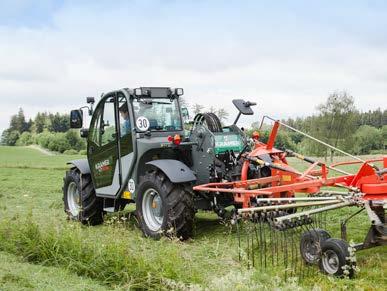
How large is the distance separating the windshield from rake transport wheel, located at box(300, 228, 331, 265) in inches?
143

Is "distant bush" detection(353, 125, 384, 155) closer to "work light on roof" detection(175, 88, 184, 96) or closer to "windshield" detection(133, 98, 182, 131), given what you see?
"work light on roof" detection(175, 88, 184, 96)

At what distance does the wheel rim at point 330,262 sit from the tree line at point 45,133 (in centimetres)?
5173

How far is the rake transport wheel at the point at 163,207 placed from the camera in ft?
24.7

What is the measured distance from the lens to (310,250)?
589cm

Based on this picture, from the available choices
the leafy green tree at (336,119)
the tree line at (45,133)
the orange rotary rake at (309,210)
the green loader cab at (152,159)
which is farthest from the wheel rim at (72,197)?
the tree line at (45,133)

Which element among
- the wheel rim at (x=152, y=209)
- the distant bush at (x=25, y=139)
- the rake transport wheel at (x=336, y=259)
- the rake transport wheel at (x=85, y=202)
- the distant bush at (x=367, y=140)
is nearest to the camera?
the rake transport wheel at (x=336, y=259)

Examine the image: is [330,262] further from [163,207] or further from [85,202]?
[85,202]

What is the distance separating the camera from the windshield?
873 centimetres

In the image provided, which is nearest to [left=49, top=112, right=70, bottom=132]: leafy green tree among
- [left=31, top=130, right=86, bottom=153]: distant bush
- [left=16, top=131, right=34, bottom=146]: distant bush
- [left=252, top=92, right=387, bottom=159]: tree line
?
[left=16, top=131, right=34, bottom=146]: distant bush

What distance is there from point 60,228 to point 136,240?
42.0 inches

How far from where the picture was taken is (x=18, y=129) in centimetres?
9869

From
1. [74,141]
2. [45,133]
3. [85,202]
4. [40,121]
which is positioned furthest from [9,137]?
[85,202]

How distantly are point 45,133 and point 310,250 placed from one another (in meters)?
75.2

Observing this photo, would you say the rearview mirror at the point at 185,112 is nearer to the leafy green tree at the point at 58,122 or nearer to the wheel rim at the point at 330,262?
the wheel rim at the point at 330,262
